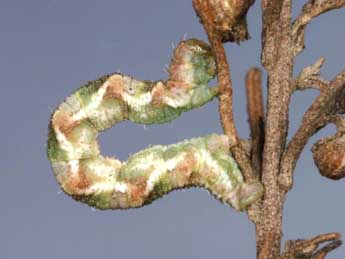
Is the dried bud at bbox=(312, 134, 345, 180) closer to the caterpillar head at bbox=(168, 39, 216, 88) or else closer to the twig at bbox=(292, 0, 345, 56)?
the twig at bbox=(292, 0, 345, 56)

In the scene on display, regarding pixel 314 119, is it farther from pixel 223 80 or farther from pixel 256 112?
pixel 223 80

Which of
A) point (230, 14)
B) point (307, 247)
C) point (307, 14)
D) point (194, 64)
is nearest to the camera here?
point (307, 247)

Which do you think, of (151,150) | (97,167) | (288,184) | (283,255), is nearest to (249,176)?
(288,184)

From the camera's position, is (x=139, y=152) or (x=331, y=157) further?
(x=139, y=152)

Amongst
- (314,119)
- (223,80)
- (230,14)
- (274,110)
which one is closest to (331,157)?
(314,119)

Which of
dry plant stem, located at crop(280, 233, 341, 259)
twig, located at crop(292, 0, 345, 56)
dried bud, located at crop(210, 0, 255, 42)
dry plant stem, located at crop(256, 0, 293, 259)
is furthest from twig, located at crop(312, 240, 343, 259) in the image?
dried bud, located at crop(210, 0, 255, 42)

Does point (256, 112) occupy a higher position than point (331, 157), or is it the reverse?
point (256, 112)

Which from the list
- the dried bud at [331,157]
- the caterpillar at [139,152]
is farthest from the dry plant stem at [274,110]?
the caterpillar at [139,152]
